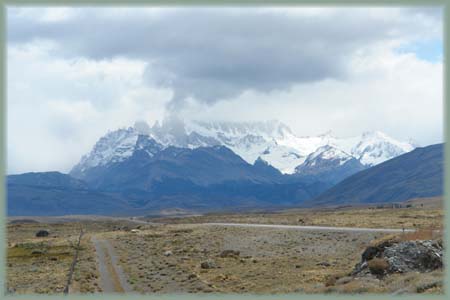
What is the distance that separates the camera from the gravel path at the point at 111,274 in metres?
39.3

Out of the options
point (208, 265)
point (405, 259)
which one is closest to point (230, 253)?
point (208, 265)

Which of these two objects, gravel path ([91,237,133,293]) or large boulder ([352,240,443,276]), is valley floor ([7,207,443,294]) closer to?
gravel path ([91,237,133,293])

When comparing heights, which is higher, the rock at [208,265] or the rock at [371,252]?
the rock at [371,252]

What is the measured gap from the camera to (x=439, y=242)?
34781 mm

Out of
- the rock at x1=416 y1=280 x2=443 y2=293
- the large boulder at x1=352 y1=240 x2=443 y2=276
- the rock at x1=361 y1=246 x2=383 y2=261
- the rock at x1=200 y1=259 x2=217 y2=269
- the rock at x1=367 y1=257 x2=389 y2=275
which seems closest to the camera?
the rock at x1=416 y1=280 x2=443 y2=293

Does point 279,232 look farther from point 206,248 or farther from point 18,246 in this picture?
point 18,246

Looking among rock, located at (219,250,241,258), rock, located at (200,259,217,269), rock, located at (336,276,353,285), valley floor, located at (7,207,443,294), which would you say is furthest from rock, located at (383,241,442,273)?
rock, located at (219,250,241,258)

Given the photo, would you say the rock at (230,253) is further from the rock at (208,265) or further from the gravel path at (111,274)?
the gravel path at (111,274)

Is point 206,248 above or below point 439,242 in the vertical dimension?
below

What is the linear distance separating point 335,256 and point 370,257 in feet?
54.1

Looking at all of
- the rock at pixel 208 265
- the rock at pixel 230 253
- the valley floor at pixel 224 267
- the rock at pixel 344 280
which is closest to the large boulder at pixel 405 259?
the valley floor at pixel 224 267

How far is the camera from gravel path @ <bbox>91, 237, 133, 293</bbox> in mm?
39350

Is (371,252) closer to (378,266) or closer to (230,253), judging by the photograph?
(378,266)

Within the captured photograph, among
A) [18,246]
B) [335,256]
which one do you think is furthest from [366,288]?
[18,246]
